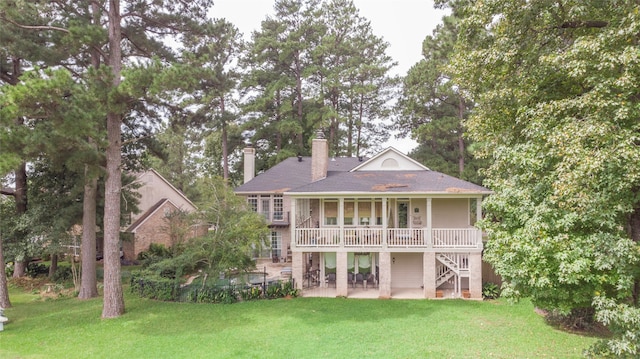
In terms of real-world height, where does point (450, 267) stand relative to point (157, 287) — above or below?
above

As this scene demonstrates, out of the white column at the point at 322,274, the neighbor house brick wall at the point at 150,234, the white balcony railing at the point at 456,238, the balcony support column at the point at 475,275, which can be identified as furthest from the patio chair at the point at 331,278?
the neighbor house brick wall at the point at 150,234

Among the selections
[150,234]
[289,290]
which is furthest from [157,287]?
[150,234]

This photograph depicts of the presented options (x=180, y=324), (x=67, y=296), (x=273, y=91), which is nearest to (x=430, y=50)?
(x=273, y=91)

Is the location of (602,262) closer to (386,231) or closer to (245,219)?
(386,231)

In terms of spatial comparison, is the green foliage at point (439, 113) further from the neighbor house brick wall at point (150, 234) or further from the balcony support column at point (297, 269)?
the neighbor house brick wall at point (150, 234)

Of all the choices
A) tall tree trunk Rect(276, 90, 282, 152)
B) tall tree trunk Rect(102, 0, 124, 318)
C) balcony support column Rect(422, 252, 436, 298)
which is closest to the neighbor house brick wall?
tall tree trunk Rect(276, 90, 282, 152)

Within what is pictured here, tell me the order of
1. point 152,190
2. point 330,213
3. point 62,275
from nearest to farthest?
point 330,213
point 62,275
point 152,190

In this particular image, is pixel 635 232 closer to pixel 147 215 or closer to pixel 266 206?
pixel 266 206

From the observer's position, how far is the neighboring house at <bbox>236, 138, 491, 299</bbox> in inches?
585

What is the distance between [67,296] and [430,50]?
1061 inches

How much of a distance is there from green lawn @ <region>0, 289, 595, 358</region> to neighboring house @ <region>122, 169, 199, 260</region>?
9.76 metres

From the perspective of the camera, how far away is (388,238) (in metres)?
15.3

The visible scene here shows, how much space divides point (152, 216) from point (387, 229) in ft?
59.4

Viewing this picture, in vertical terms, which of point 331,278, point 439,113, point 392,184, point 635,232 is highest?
point 439,113
